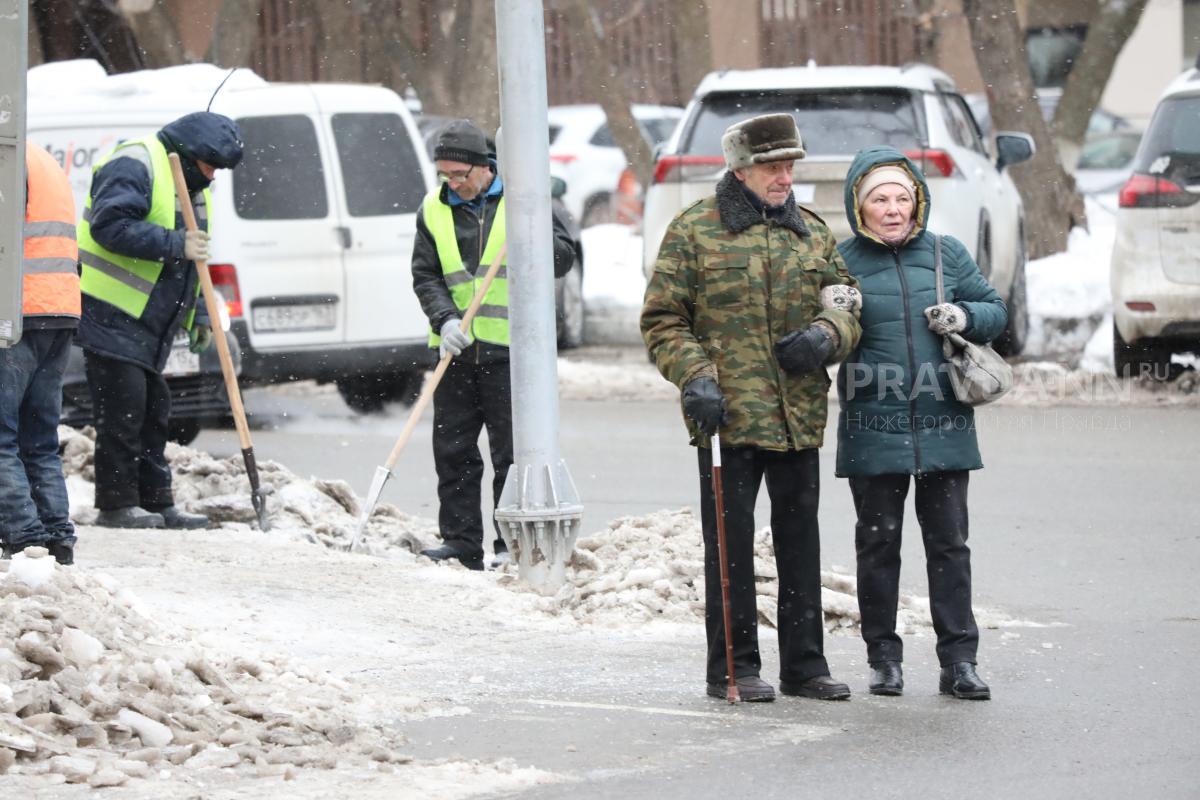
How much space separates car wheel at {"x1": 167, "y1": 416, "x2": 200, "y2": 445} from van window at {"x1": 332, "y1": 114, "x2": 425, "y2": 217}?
177 centimetres

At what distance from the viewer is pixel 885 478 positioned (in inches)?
264

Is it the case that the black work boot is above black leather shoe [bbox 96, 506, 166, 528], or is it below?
above

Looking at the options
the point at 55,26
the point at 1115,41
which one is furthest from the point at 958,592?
the point at 55,26

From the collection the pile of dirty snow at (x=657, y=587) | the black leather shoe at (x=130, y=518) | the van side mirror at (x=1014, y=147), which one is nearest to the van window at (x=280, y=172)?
the black leather shoe at (x=130, y=518)

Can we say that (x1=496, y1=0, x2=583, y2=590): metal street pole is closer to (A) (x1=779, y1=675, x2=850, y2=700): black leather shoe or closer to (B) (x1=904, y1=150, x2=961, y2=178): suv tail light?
(A) (x1=779, y1=675, x2=850, y2=700): black leather shoe

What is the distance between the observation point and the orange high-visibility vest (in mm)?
7746

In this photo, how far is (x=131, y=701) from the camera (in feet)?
19.0

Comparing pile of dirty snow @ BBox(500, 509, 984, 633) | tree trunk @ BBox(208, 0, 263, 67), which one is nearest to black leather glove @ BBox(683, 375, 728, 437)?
pile of dirty snow @ BBox(500, 509, 984, 633)

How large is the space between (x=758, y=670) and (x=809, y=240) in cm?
126

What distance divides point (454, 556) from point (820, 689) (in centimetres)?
283

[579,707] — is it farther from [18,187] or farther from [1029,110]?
[1029,110]

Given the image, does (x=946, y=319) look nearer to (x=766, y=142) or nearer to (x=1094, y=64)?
(x=766, y=142)

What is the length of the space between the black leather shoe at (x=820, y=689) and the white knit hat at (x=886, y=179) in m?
1.41

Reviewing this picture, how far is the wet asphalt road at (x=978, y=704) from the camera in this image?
563 cm
